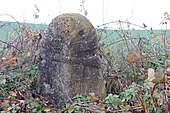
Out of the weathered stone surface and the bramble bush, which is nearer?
the bramble bush

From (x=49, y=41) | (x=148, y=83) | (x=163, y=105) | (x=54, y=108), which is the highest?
(x=49, y=41)

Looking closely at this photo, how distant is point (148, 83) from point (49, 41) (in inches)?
55.6

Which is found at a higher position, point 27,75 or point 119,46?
point 119,46

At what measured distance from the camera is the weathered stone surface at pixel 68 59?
2.71 metres

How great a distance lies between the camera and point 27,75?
10.0 ft

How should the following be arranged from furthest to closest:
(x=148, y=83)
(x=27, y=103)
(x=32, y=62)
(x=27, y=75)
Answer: (x=32, y=62) → (x=27, y=75) → (x=27, y=103) → (x=148, y=83)

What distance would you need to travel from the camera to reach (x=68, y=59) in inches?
107

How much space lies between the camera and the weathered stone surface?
271 cm

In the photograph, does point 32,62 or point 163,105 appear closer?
point 163,105

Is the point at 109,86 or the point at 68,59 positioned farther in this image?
the point at 109,86

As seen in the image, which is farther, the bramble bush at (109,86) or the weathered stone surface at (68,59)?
the weathered stone surface at (68,59)

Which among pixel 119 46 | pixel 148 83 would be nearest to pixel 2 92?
pixel 148 83

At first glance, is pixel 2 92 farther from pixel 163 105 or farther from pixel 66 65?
pixel 163 105

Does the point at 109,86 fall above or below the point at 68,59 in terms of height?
below
